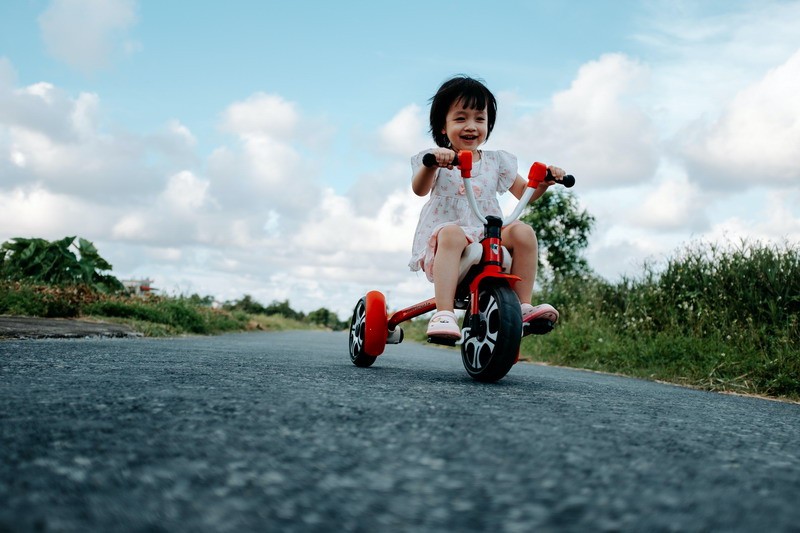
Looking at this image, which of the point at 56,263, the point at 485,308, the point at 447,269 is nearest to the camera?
the point at 485,308

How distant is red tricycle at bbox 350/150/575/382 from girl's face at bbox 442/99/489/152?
49 centimetres

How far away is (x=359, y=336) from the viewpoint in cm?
412

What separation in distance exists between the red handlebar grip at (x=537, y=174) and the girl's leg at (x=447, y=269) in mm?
581

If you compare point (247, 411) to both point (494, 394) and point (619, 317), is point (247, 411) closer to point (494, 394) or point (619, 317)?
point (494, 394)

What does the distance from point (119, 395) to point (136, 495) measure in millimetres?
969

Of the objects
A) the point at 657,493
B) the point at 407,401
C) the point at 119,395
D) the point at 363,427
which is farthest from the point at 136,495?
the point at 407,401

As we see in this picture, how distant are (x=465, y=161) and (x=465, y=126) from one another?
0.70 metres

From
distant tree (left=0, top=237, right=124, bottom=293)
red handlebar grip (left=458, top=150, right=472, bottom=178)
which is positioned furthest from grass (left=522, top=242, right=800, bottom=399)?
distant tree (left=0, top=237, right=124, bottom=293)

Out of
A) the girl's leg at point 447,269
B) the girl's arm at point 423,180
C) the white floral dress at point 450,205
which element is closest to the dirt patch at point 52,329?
the white floral dress at point 450,205

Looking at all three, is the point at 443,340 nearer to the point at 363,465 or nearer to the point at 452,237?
the point at 452,237

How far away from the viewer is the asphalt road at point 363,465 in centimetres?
90

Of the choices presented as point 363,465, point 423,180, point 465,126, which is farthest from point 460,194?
point 363,465

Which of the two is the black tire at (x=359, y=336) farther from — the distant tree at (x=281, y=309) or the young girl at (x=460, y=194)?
the distant tree at (x=281, y=309)

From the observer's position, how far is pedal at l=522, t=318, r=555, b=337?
10.6ft
